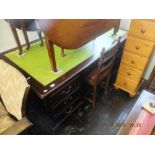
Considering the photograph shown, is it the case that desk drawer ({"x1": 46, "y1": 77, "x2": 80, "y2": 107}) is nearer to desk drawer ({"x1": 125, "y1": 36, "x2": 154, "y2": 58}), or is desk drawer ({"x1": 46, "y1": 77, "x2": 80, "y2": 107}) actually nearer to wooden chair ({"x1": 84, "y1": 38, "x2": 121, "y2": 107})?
wooden chair ({"x1": 84, "y1": 38, "x2": 121, "y2": 107})

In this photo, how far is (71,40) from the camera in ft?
3.96

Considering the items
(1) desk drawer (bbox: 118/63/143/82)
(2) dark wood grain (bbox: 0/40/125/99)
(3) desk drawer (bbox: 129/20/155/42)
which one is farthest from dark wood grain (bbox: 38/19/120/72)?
(1) desk drawer (bbox: 118/63/143/82)

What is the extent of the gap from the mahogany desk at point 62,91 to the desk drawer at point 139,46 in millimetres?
215

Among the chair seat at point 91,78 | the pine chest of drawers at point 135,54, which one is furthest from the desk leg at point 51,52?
the pine chest of drawers at point 135,54

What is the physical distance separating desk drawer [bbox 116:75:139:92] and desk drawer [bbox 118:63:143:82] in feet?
0.18

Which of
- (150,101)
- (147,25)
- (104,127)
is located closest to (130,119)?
(150,101)

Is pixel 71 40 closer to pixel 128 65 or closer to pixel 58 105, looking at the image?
pixel 58 105

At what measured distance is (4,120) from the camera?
1282 millimetres

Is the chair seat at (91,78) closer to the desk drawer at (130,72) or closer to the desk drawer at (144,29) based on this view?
the desk drawer at (130,72)

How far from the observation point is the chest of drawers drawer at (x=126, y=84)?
191 cm

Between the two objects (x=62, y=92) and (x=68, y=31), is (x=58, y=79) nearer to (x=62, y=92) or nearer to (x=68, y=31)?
(x=62, y=92)

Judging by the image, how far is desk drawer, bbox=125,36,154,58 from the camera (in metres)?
1.50

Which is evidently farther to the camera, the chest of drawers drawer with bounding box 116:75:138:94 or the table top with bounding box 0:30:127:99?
the chest of drawers drawer with bounding box 116:75:138:94
